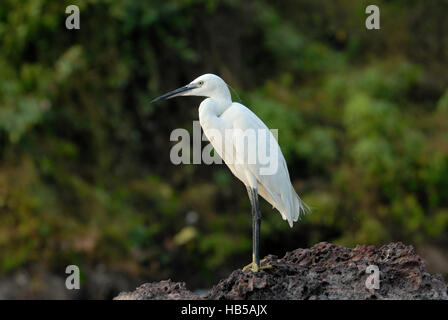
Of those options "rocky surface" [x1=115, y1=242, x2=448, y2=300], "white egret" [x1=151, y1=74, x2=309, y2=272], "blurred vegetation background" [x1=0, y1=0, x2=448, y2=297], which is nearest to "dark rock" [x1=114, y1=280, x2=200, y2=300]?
"rocky surface" [x1=115, y1=242, x2=448, y2=300]

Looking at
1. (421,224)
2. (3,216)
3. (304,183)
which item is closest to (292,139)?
(304,183)

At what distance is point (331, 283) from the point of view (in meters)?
2.85

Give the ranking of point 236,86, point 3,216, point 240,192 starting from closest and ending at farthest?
point 3,216 < point 240,192 < point 236,86

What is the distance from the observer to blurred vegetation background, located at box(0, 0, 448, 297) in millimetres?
6184

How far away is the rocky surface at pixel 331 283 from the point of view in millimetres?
2742

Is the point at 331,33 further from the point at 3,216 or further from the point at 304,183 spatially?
the point at 3,216

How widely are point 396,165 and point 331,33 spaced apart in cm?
273

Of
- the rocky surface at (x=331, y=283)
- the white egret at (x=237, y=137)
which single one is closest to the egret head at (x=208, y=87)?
the white egret at (x=237, y=137)

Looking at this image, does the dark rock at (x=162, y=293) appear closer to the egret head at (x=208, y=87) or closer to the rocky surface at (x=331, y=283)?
the rocky surface at (x=331, y=283)

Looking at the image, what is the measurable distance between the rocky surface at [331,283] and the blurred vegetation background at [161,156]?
3.35m

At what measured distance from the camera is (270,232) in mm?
6543

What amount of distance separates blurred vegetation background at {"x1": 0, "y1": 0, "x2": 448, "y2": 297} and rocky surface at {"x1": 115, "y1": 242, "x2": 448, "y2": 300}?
3.35 metres

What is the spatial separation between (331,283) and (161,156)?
4462mm

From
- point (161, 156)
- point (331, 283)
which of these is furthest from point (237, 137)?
point (161, 156)
